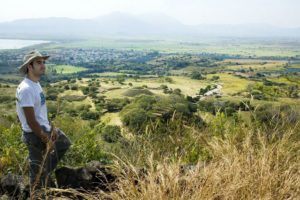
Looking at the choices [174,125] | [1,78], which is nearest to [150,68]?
[1,78]

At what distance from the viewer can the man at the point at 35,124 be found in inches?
97.9

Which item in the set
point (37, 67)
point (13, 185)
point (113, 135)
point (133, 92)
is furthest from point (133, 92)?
point (13, 185)

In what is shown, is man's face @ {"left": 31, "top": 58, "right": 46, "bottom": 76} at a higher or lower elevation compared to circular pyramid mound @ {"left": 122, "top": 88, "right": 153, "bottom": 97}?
higher

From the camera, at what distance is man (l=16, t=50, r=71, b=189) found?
97.9 inches

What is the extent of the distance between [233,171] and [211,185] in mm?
357

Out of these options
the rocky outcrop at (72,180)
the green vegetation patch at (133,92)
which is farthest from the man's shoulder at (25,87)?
the green vegetation patch at (133,92)

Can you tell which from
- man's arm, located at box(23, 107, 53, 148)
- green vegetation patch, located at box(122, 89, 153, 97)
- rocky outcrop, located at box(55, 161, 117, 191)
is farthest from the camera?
green vegetation patch, located at box(122, 89, 153, 97)

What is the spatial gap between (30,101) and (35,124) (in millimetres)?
240

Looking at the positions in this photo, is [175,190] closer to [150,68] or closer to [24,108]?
[24,108]

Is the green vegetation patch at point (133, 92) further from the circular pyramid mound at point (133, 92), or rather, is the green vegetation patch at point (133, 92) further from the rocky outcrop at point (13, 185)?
the rocky outcrop at point (13, 185)

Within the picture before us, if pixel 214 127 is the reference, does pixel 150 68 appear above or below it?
below

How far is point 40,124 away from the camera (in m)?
2.66

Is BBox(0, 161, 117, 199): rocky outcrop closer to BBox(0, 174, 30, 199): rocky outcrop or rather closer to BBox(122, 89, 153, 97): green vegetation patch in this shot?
BBox(0, 174, 30, 199): rocky outcrop

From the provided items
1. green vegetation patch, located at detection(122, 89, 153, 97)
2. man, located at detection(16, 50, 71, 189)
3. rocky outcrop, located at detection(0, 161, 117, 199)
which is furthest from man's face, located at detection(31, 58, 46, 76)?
green vegetation patch, located at detection(122, 89, 153, 97)
